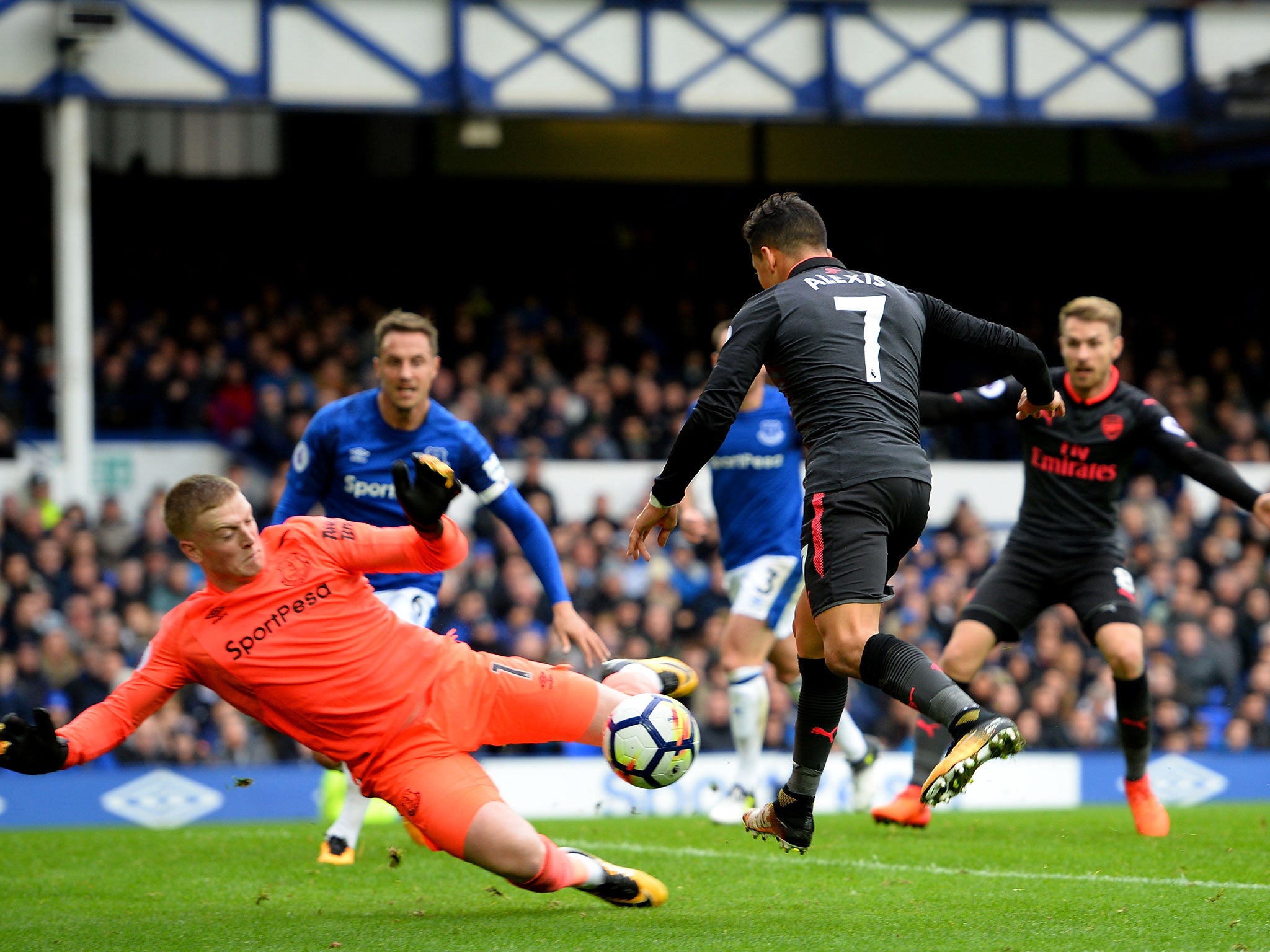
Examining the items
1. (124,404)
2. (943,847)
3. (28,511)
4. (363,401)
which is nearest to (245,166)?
(124,404)

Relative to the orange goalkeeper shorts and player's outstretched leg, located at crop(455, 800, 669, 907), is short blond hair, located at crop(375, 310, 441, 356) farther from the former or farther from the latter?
player's outstretched leg, located at crop(455, 800, 669, 907)

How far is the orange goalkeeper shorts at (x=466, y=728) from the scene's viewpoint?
18.5 ft

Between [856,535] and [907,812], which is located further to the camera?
[907,812]

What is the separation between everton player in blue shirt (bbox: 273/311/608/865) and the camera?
769 centimetres

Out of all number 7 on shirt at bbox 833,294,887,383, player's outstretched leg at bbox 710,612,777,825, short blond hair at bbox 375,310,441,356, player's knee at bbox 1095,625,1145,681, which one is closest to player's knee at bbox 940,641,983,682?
player's knee at bbox 1095,625,1145,681

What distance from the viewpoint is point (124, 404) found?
17875 mm

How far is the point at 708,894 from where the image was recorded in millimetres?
6613

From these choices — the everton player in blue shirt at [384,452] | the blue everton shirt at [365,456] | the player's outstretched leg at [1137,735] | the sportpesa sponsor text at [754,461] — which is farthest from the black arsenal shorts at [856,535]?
the sportpesa sponsor text at [754,461]

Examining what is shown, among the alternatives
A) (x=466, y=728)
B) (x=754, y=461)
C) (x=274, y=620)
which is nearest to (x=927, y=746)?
(x=754, y=461)

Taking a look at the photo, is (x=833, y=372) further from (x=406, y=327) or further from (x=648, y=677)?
(x=406, y=327)

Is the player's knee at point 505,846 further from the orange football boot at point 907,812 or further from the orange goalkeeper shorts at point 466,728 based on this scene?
the orange football boot at point 907,812

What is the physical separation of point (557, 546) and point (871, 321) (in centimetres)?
1007

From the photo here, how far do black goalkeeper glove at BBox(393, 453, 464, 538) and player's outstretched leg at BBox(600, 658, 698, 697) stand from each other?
1.14 meters

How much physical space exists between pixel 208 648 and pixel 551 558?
1.83 m
